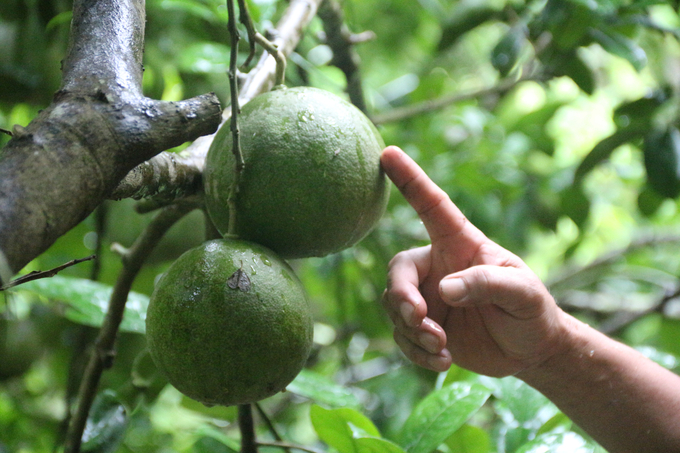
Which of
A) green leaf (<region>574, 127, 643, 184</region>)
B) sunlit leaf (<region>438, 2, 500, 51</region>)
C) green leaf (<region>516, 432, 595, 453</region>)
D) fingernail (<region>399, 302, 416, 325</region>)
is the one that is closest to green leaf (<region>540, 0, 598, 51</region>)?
green leaf (<region>574, 127, 643, 184</region>)

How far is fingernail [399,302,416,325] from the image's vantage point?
94 centimetres

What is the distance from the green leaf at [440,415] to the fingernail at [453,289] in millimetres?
215

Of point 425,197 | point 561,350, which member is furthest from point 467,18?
point 561,350

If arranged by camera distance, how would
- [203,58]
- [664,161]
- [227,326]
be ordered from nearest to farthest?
1. [227,326]
2. [203,58]
3. [664,161]

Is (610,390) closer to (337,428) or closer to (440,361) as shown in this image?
(440,361)

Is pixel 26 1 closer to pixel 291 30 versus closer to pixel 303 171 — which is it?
pixel 291 30

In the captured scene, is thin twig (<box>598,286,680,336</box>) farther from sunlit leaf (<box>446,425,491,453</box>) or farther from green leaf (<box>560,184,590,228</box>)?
sunlit leaf (<box>446,425,491,453</box>)

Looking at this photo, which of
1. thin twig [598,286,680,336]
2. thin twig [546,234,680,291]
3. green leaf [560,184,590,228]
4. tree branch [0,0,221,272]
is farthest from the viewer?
thin twig [546,234,680,291]

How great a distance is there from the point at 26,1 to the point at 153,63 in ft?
1.26

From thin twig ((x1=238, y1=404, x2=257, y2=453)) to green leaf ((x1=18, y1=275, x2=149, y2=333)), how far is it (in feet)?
1.00

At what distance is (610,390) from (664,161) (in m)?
0.73

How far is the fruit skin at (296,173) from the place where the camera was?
0.80 meters

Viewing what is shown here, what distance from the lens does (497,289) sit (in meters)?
0.93

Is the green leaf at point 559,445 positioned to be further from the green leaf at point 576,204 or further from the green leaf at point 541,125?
the green leaf at point 541,125
